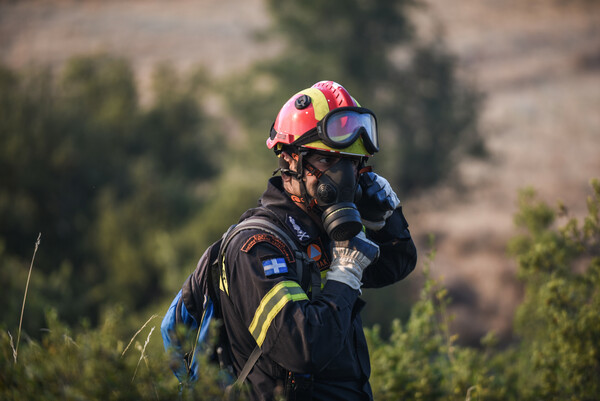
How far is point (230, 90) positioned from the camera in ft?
103

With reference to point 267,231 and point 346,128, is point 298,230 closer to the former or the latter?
point 267,231

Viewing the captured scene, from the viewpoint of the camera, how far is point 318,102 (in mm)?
3676

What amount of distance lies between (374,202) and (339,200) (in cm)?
31

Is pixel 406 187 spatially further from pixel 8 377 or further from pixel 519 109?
pixel 8 377

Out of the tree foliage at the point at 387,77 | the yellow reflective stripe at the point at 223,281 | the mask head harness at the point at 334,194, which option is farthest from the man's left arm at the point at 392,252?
the tree foliage at the point at 387,77

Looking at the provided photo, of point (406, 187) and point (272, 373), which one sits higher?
point (406, 187)

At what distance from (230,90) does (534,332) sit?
24.8m

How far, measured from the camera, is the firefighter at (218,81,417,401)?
294cm

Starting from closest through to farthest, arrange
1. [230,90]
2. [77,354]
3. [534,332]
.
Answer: [77,354] → [534,332] → [230,90]

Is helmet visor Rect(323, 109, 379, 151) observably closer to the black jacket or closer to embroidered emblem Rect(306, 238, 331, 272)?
the black jacket

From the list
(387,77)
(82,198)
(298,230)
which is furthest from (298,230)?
(387,77)

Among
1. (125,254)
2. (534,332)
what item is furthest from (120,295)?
(534,332)

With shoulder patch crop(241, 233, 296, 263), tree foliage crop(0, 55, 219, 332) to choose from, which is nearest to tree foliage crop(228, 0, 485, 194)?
tree foliage crop(0, 55, 219, 332)

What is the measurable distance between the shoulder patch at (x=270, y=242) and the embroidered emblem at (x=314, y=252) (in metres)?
0.27
